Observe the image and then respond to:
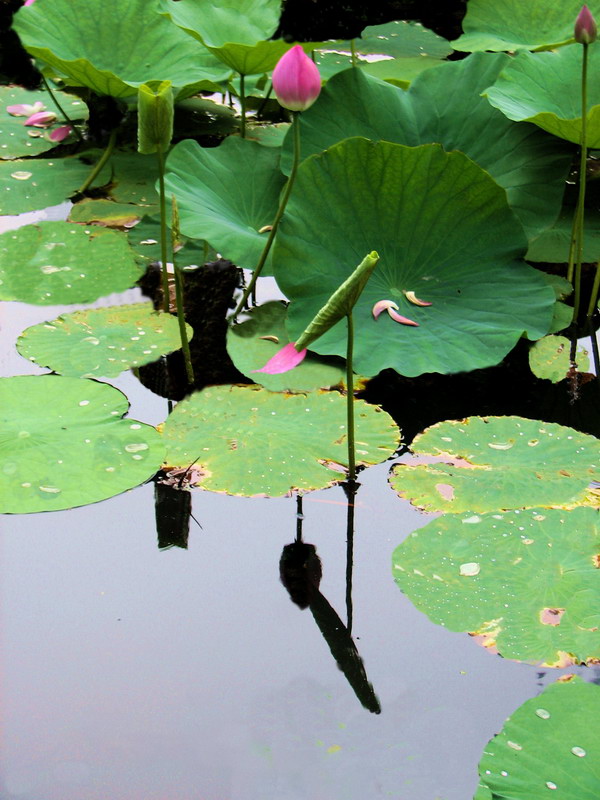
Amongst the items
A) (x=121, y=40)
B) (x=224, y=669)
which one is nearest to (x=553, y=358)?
(x=224, y=669)

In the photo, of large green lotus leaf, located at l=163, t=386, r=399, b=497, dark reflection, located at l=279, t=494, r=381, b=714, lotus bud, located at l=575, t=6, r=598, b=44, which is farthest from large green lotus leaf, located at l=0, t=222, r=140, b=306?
lotus bud, located at l=575, t=6, r=598, b=44

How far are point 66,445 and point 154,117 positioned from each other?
2.09 ft

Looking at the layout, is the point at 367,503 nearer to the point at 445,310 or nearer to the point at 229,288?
the point at 445,310

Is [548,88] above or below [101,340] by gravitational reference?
above

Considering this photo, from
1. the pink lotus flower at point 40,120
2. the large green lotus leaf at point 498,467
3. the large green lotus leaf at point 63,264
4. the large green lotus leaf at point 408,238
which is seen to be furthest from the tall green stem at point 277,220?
the pink lotus flower at point 40,120

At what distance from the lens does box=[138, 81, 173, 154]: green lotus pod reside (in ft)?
5.34

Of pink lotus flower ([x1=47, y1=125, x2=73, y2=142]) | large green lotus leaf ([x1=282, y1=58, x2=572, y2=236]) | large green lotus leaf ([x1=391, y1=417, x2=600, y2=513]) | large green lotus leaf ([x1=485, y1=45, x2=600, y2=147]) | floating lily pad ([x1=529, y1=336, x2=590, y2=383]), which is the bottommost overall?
large green lotus leaf ([x1=391, y1=417, x2=600, y2=513])

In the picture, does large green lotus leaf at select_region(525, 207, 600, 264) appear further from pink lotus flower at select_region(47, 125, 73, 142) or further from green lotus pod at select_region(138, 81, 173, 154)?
pink lotus flower at select_region(47, 125, 73, 142)

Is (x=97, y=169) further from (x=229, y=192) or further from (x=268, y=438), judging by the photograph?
(x=268, y=438)

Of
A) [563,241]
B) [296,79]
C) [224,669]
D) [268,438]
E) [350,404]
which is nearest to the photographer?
[224,669]

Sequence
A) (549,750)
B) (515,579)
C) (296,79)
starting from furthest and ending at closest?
1. (296,79)
2. (515,579)
3. (549,750)

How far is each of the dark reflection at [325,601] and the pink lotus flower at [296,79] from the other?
76 cm

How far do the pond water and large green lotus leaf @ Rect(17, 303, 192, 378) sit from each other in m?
0.39

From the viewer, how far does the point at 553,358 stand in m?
1.80
